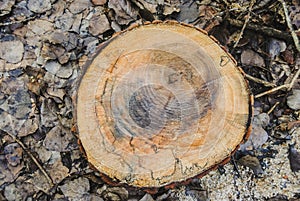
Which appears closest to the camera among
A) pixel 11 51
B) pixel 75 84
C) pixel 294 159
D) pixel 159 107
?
pixel 159 107

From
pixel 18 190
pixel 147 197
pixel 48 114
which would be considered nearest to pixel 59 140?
pixel 48 114

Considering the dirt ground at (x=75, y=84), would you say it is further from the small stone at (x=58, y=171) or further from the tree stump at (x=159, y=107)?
the tree stump at (x=159, y=107)

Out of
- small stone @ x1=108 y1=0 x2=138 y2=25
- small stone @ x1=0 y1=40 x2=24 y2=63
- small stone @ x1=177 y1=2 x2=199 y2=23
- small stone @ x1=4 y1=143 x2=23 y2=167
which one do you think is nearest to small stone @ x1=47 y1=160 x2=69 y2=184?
small stone @ x1=4 y1=143 x2=23 y2=167

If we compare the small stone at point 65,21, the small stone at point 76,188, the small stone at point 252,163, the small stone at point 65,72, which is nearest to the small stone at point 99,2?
the small stone at point 65,21

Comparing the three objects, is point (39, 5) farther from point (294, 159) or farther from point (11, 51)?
point (294, 159)

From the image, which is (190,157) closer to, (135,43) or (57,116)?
(135,43)

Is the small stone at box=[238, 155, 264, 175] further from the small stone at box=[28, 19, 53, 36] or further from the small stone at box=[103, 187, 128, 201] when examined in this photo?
the small stone at box=[28, 19, 53, 36]
